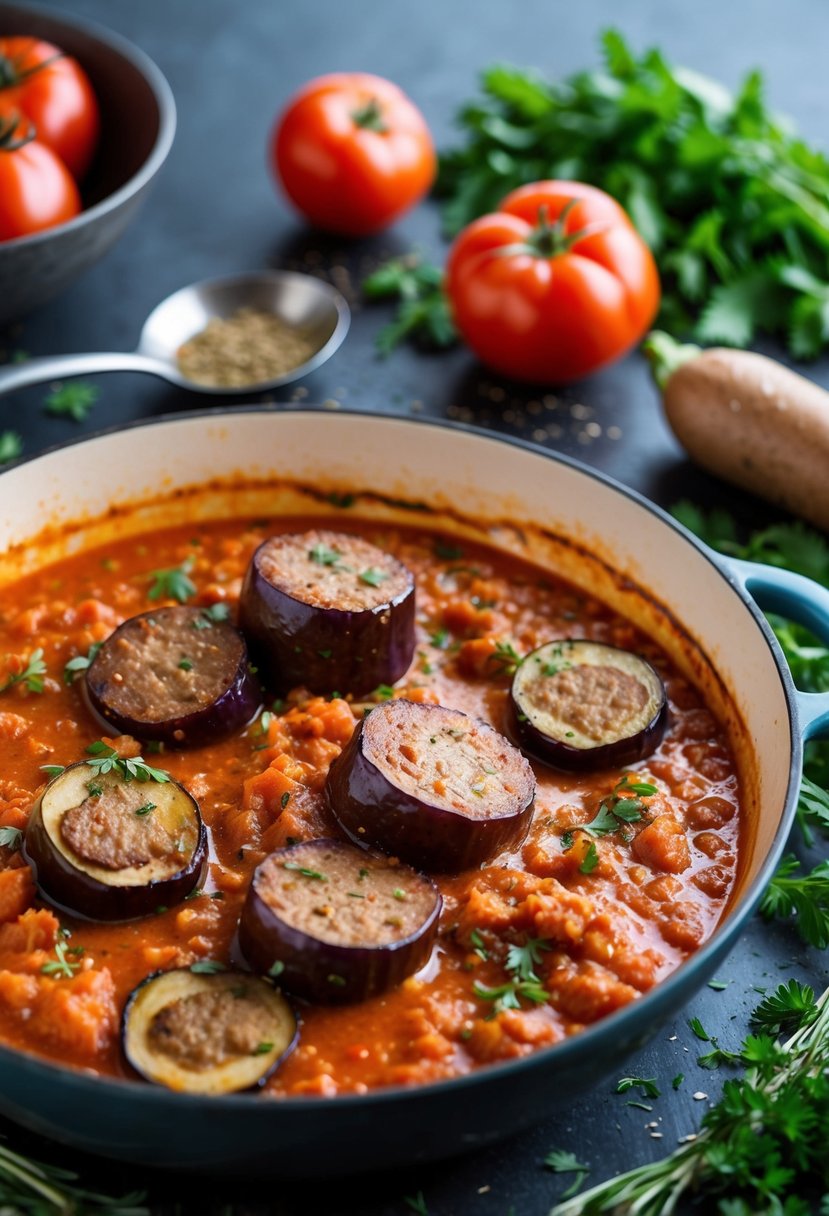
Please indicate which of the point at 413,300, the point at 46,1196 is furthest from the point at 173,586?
the point at 413,300

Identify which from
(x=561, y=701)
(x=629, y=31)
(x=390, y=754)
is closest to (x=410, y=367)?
(x=561, y=701)

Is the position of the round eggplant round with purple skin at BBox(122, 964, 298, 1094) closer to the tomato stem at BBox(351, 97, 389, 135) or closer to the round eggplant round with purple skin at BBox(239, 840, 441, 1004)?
the round eggplant round with purple skin at BBox(239, 840, 441, 1004)

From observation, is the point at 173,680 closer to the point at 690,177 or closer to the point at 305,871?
the point at 305,871

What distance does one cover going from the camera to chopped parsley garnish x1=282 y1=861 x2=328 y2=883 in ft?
11.5

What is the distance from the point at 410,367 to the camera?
6.28m

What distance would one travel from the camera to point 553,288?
19.4 ft

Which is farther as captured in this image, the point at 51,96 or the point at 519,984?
the point at 51,96

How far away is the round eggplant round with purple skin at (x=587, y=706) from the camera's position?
4098mm

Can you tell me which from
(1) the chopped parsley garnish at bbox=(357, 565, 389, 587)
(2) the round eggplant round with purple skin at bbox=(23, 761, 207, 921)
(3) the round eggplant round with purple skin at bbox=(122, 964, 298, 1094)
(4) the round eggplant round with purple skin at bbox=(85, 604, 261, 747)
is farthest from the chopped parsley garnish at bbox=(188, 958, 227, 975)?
(1) the chopped parsley garnish at bbox=(357, 565, 389, 587)

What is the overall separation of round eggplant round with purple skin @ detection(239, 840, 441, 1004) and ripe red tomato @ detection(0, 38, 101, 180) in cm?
397

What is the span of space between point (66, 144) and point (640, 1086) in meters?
4.76

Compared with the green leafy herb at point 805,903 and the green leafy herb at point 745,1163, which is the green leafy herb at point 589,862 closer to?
the green leafy herb at point 805,903

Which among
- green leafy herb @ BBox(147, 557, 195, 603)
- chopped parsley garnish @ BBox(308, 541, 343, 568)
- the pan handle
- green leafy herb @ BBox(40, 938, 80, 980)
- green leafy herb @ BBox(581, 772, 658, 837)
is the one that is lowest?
green leafy herb @ BBox(147, 557, 195, 603)

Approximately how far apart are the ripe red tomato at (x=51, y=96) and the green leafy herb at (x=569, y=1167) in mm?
4781
